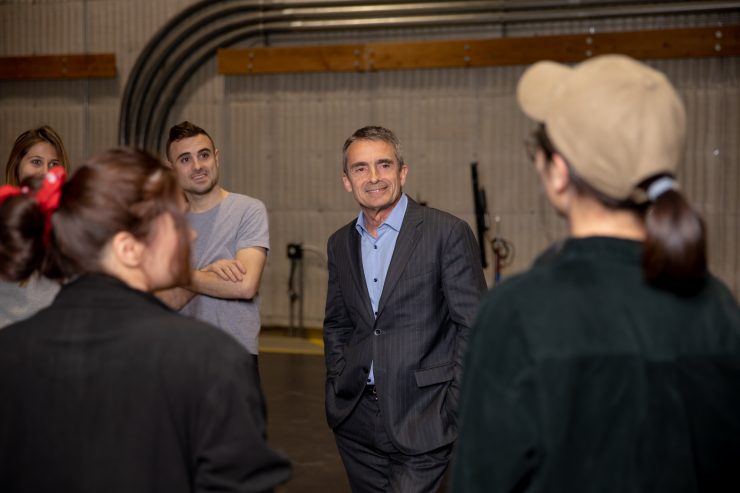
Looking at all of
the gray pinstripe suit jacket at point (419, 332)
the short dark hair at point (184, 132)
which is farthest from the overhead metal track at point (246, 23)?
the gray pinstripe suit jacket at point (419, 332)

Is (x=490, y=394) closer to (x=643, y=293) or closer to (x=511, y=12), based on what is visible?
(x=643, y=293)

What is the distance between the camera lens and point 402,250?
3.07m

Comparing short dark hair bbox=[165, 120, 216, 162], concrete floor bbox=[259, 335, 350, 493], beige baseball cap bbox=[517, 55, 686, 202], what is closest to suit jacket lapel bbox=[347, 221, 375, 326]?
short dark hair bbox=[165, 120, 216, 162]

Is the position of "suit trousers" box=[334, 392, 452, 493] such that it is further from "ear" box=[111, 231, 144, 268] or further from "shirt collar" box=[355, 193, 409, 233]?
"ear" box=[111, 231, 144, 268]

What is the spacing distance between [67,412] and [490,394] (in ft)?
2.60

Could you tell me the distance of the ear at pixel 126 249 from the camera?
162cm

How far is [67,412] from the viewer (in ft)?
5.05

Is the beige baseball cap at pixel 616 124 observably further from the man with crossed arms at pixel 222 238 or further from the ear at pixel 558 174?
the man with crossed arms at pixel 222 238

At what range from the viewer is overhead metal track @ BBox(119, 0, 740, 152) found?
29.8ft

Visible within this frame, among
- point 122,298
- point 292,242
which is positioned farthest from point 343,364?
point 292,242

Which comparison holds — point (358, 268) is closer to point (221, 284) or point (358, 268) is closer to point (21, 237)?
point (221, 284)

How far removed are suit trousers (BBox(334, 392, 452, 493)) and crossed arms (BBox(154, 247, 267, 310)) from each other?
24.7 inches

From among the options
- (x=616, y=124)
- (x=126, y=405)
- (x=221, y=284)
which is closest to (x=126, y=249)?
(x=126, y=405)

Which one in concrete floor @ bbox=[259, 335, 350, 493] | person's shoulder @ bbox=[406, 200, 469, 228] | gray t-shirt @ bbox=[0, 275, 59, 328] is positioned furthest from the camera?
concrete floor @ bbox=[259, 335, 350, 493]
